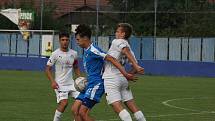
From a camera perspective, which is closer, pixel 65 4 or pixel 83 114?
pixel 83 114

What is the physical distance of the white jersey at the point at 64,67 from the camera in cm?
1463

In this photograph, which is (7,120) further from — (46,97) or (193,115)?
(46,97)

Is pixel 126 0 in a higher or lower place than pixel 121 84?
higher

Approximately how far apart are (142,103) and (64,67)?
7596 millimetres

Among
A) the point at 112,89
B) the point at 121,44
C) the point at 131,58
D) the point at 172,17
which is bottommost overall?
the point at 112,89

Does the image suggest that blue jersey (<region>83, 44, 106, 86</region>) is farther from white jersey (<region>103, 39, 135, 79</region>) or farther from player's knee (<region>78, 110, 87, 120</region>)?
player's knee (<region>78, 110, 87, 120</region>)

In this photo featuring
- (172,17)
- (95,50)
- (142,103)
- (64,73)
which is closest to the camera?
(95,50)

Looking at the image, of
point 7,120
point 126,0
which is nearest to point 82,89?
point 7,120

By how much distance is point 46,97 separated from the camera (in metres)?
23.9

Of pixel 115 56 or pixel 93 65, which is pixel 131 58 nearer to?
pixel 115 56

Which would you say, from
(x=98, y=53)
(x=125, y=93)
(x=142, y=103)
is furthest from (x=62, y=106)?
(x=142, y=103)

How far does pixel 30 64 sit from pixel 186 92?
65.7 ft

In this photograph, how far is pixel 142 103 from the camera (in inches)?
865

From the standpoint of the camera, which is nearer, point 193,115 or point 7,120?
point 7,120
